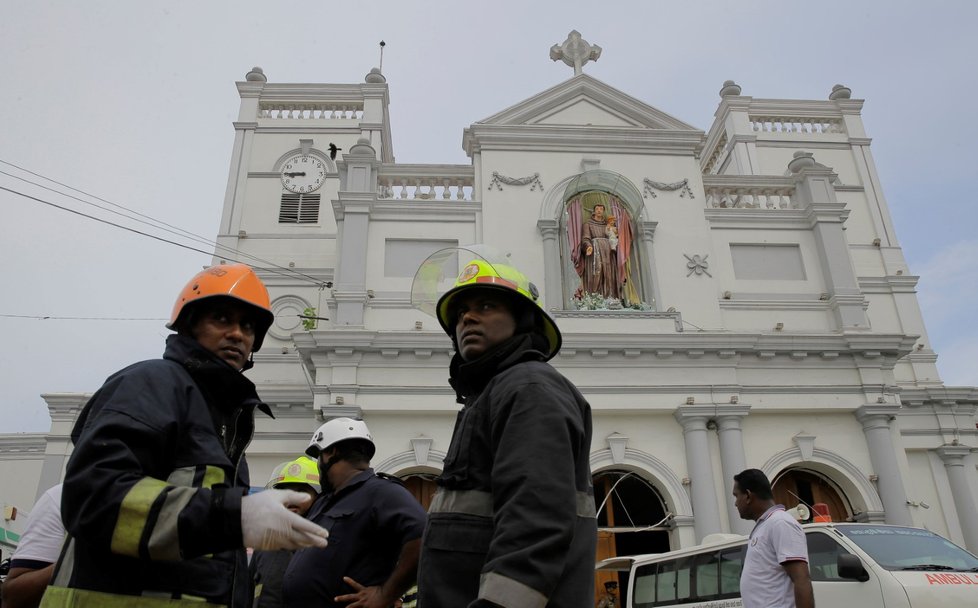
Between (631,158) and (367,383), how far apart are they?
8.16 metres

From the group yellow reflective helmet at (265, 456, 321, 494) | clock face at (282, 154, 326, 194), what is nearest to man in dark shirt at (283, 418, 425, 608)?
yellow reflective helmet at (265, 456, 321, 494)

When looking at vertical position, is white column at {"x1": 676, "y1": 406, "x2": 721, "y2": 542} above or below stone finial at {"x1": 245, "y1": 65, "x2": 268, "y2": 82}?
below

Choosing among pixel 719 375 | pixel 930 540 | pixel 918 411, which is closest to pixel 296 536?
pixel 930 540

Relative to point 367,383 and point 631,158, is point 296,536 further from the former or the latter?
point 631,158

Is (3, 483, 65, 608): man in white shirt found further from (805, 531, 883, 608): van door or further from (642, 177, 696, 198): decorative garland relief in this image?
(642, 177, 696, 198): decorative garland relief

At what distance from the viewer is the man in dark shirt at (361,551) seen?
343 centimetres

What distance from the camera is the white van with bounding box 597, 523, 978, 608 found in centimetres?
548

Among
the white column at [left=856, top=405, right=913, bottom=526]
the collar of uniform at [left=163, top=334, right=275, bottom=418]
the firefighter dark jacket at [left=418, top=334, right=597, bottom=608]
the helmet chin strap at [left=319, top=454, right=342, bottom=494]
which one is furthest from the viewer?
the white column at [left=856, top=405, right=913, bottom=526]

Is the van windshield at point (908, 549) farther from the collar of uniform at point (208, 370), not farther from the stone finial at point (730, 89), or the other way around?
the stone finial at point (730, 89)

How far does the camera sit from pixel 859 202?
791 inches

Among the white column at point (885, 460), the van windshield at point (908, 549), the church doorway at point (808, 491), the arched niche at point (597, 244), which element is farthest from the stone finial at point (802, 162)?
the van windshield at point (908, 549)

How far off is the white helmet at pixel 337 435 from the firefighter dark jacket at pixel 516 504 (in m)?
1.83

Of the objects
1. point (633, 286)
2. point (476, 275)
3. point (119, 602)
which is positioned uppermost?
point (633, 286)

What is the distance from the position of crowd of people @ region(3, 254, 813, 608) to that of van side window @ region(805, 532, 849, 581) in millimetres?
4947
